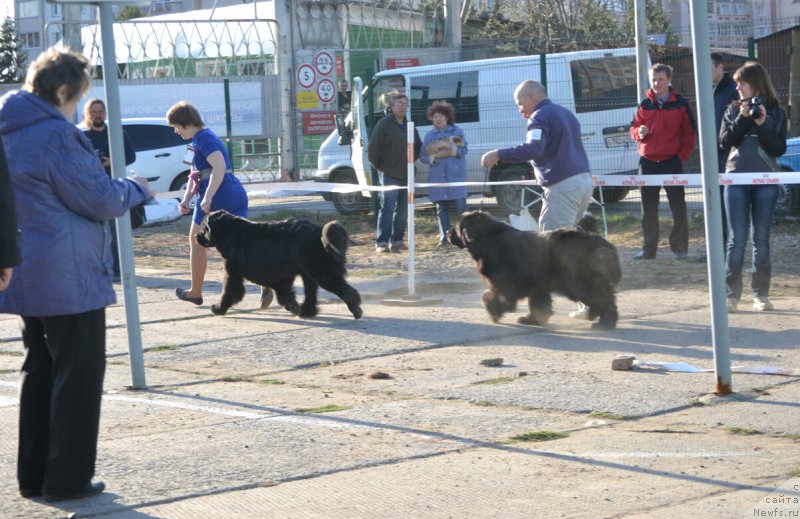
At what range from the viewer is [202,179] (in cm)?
1017

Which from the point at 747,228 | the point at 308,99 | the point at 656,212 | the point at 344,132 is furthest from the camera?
the point at 308,99

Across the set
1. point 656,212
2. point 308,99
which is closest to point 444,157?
point 656,212

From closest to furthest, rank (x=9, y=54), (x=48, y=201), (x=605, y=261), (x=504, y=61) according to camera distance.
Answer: (x=48, y=201) < (x=605, y=261) < (x=504, y=61) < (x=9, y=54)

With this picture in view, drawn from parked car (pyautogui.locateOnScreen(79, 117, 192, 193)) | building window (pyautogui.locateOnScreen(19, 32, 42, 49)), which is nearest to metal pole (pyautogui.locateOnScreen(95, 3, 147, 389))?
parked car (pyautogui.locateOnScreen(79, 117, 192, 193))

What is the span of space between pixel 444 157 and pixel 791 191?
14.4ft

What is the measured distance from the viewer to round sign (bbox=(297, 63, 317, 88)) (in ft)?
87.5

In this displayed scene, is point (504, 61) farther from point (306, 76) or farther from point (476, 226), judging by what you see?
point (306, 76)

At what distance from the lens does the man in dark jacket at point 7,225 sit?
14.1 ft

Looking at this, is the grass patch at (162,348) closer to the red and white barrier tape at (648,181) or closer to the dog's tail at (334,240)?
the dog's tail at (334,240)

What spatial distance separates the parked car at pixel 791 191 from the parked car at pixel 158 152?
33.0 feet

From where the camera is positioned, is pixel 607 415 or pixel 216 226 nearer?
pixel 607 415

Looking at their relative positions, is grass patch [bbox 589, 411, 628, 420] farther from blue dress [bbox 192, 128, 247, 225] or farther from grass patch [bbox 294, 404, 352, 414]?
blue dress [bbox 192, 128, 247, 225]

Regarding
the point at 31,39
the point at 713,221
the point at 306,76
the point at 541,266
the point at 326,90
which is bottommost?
the point at 541,266

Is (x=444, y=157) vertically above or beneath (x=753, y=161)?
above
